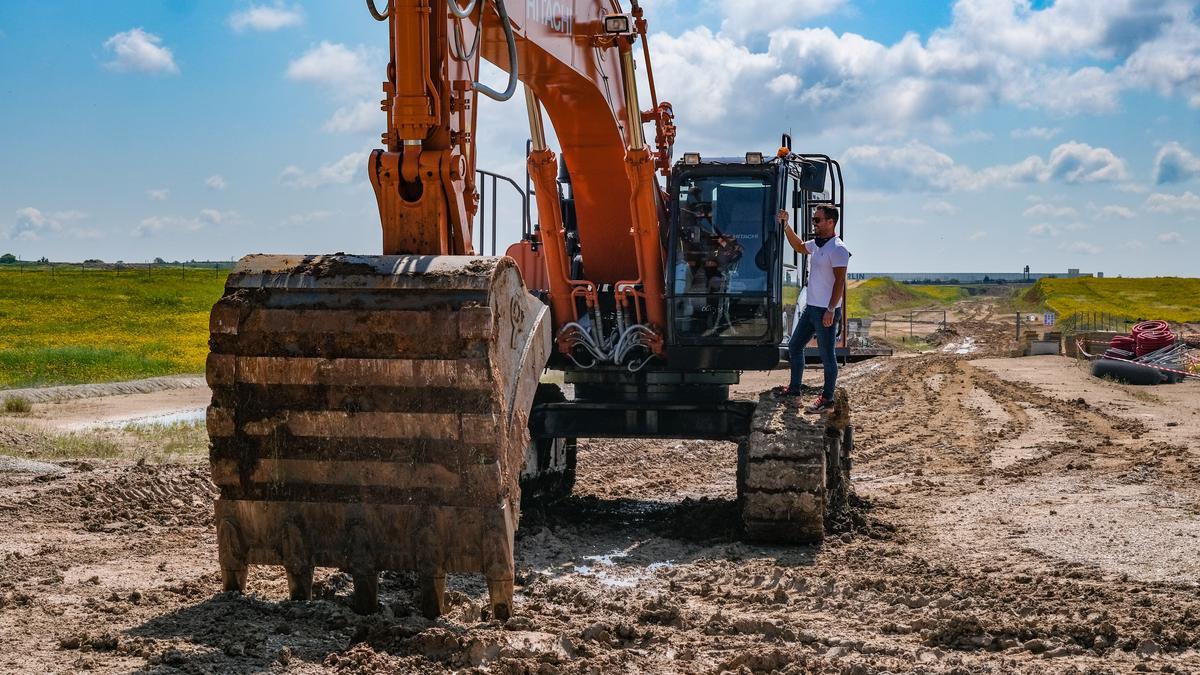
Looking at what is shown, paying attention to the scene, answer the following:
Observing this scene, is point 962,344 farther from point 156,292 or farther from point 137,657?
point 137,657

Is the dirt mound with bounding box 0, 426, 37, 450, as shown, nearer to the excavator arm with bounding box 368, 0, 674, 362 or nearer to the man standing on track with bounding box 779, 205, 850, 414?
the excavator arm with bounding box 368, 0, 674, 362

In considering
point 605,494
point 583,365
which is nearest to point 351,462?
point 583,365

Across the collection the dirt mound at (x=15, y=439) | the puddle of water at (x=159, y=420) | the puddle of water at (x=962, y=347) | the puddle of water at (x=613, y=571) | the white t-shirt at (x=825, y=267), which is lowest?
the puddle of water at (x=613, y=571)

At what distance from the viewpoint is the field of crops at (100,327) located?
2659 centimetres

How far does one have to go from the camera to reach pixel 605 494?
465 inches

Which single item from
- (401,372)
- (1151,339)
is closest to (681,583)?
(401,372)

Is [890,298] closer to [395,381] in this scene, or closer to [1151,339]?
[1151,339]

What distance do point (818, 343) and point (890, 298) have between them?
8322 centimetres

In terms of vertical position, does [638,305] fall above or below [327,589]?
above

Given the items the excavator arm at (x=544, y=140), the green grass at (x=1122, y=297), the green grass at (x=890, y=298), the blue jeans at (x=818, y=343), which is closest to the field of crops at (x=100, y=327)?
the excavator arm at (x=544, y=140)

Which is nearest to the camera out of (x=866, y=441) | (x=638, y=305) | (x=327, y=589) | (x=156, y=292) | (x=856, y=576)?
(x=327, y=589)

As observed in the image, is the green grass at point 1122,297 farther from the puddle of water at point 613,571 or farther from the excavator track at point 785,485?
the puddle of water at point 613,571

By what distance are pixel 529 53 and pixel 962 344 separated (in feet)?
128

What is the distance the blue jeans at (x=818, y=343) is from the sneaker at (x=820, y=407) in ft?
0.11
